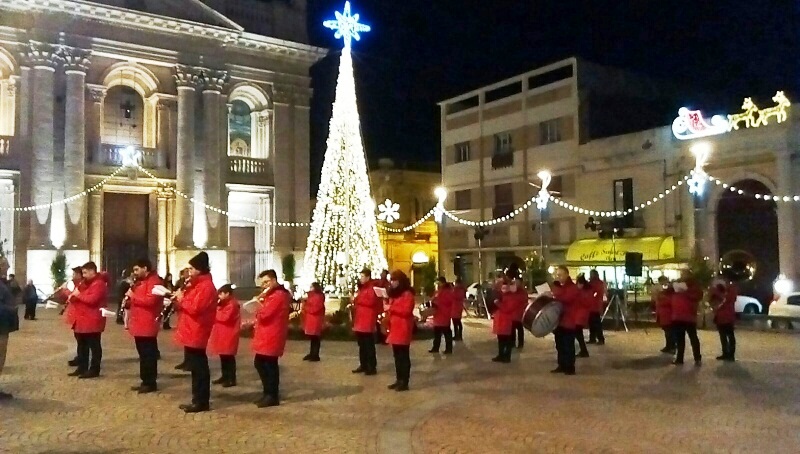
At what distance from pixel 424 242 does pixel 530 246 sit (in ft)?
40.2

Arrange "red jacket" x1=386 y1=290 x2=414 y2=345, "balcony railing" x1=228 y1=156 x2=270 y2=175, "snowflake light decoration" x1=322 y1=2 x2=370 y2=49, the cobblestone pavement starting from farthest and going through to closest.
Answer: "balcony railing" x1=228 y1=156 x2=270 y2=175
"snowflake light decoration" x1=322 y1=2 x2=370 y2=49
"red jacket" x1=386 y1=290 x2=414 y2=345
the cobblestone pavement

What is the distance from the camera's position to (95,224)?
109 ft

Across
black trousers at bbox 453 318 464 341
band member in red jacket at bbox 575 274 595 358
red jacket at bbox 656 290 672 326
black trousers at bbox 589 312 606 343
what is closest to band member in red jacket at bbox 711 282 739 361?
red jacket at bbox 656 290 672 326

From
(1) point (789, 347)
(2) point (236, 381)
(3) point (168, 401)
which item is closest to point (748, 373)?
(1) point (789, 347)

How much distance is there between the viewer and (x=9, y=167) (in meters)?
31.0

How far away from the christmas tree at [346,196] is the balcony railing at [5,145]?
16604 millimetres

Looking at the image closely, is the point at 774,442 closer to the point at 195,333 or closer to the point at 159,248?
the point at 195,333

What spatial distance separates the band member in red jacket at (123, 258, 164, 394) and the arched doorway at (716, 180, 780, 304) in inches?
1011

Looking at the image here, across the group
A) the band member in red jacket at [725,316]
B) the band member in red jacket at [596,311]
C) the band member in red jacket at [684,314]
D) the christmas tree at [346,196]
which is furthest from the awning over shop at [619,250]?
the band member in red jacket at [684,314]

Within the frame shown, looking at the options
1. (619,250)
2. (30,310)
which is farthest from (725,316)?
(30,310)

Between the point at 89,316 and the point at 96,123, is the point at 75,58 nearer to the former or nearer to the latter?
the point at 96,123

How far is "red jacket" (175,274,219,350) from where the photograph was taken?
972 cm

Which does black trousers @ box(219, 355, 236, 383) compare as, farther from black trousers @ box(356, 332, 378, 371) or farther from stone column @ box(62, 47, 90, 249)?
stone column @ box(62, 47, 90, 249)

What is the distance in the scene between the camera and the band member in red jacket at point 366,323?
13195mm
